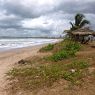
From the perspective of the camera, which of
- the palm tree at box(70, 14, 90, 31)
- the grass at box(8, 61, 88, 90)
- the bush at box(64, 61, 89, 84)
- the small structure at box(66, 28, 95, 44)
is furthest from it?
the palm tree at box(70, 14, 90, 31)

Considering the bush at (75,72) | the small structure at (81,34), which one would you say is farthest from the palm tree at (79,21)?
the bush at (75,72)

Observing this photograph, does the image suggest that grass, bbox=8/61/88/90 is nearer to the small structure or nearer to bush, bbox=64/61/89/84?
bush, bbox=64/61/89/84

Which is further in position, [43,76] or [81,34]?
[81,34]

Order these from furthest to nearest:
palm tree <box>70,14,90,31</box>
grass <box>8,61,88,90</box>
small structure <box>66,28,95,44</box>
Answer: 1. palm tree <box>70,14,90,31</box>
2. small structure <box>66,28,95,44</box>
3. grass <box>8,61,88,90</box>

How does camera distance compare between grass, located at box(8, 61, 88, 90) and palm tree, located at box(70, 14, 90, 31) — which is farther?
palm tree, located at box(70, 14, 90, 31)

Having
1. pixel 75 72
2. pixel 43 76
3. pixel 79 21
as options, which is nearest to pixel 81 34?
pixel 79 21

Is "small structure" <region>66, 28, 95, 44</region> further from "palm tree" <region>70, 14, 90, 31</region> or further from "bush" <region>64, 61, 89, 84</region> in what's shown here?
"bush" <region>64, 61, 89, 84</region>

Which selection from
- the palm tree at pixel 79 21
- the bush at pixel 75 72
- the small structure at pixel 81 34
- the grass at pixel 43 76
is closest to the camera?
the grass at pixel 43 76

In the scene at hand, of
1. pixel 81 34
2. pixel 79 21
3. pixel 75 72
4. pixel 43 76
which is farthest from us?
pixel 79 21

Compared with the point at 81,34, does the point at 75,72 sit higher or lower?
lower

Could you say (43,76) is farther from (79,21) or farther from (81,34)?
(79,21)

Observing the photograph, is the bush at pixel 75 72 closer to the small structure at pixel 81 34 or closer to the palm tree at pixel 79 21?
the small structure at pixel 81 34

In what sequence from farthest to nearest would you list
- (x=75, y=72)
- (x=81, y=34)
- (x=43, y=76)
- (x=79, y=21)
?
1. (x=79, y=21)
2. (x=81, y=34)
3. (x=75, y=72)
4. (x=43, y=76)

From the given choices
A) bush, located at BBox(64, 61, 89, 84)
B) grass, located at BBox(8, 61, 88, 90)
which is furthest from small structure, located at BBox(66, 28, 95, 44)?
grass, located at BBox(8, 61, 88, 90)
